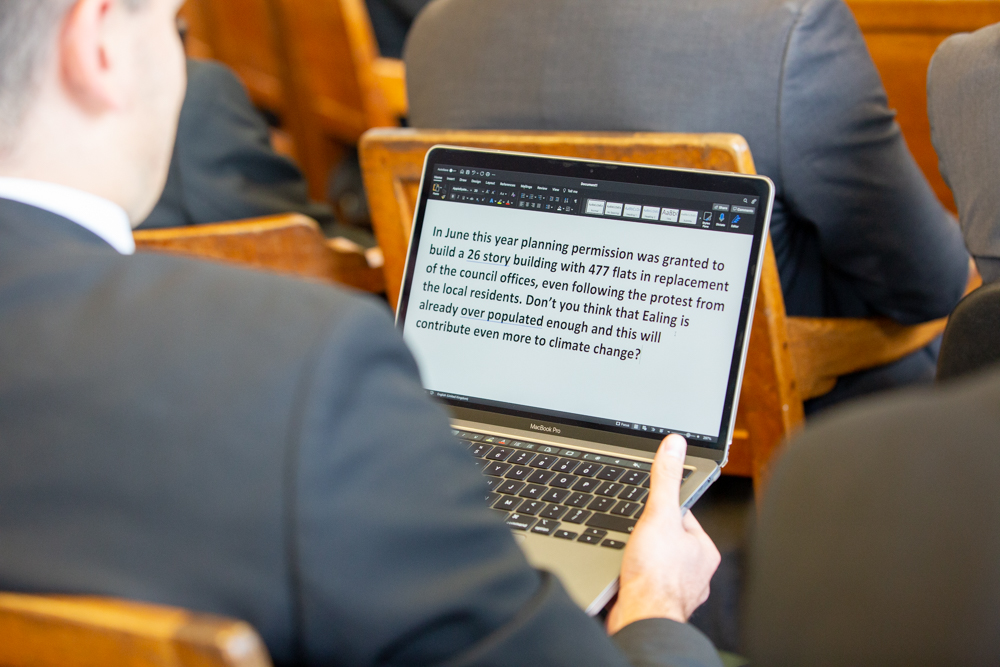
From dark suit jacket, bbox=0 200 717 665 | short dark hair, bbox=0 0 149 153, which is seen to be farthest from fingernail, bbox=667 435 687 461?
short dark hair, bbox=0 0 149 153

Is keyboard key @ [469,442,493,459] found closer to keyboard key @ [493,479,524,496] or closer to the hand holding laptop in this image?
keyboard key @ [493,479,524,496]

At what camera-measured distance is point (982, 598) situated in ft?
1.32

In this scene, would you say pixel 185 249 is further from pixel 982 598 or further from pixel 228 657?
pixel 982 598

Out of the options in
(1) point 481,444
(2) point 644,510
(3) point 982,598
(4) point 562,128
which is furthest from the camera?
(4) point 562,128

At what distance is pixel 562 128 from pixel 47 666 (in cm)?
98

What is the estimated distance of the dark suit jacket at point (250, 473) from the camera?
0.51 meters

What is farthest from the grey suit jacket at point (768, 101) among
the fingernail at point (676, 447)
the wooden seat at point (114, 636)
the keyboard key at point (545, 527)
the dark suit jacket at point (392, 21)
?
the dark suit jacket at point (392, 21)

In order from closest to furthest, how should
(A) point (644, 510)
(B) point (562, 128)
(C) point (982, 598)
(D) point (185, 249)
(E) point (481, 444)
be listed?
(C) point (982, 598) → (A) point (644, 510) → (E) point (481, 444) → (B) point (562, 128) → (D) point (185, 249)

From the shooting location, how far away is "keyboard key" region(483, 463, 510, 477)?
933mm

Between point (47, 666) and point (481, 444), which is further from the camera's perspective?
point (481, 444)

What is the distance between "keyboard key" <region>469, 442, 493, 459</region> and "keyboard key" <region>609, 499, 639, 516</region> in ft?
0.52

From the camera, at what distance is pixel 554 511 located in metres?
0.87

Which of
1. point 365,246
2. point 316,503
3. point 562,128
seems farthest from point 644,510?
point 365,246

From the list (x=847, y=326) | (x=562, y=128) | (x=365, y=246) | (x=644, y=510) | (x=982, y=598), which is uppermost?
(x=982, y=598)
